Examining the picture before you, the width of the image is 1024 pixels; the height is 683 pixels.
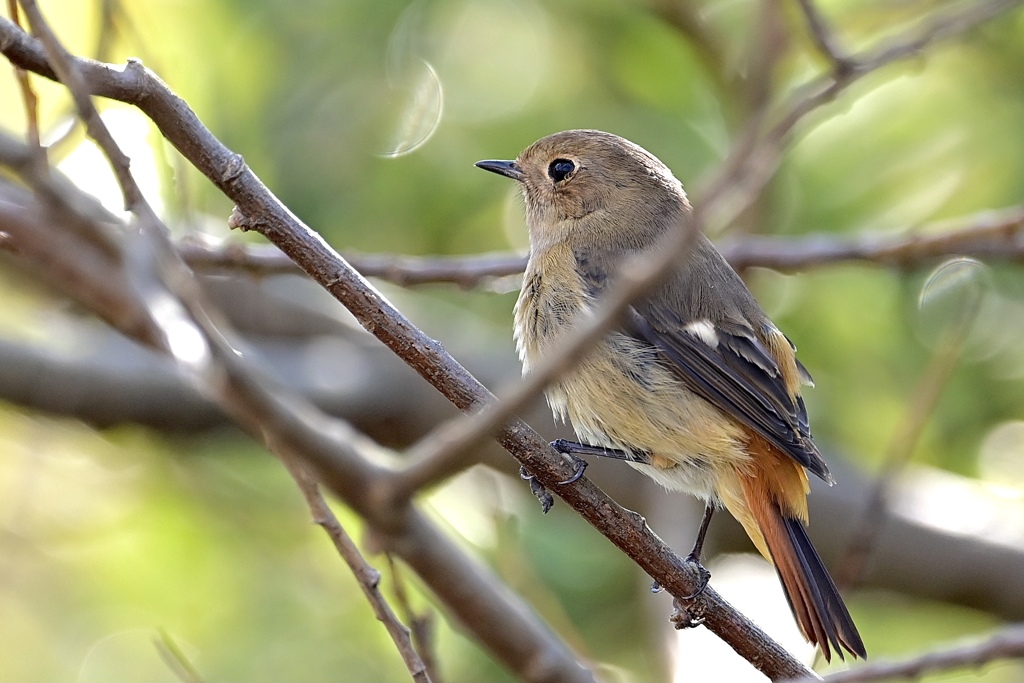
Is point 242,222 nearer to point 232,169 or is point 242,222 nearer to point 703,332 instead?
point 232,169

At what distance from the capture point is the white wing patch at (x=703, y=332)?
3430mm

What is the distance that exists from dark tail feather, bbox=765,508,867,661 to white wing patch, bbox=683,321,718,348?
640mm

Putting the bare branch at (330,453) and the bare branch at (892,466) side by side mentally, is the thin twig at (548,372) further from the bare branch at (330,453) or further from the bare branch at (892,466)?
the bare branch at (892,466)

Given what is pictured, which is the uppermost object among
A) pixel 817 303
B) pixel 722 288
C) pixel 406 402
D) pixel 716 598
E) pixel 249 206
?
pixel 817 303

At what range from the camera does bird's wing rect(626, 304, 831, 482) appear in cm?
321

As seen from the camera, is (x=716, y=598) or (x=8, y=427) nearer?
(x=716, y=598)

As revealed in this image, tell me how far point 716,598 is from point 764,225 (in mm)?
2952

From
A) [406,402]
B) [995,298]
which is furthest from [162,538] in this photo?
[995,298]

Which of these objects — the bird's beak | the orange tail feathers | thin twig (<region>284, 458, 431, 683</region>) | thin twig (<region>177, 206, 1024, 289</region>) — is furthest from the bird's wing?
thin twig (<region>284, 458, 431, 683</region>)

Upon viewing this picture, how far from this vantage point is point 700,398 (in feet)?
11.0

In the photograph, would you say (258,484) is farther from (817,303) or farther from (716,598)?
(716,598)

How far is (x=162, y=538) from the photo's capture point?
15.1ft

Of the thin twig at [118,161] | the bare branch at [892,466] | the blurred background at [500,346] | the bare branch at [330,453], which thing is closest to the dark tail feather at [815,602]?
the bare branch at [892,466]

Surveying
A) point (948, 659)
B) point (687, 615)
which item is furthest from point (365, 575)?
point (948, 659)
